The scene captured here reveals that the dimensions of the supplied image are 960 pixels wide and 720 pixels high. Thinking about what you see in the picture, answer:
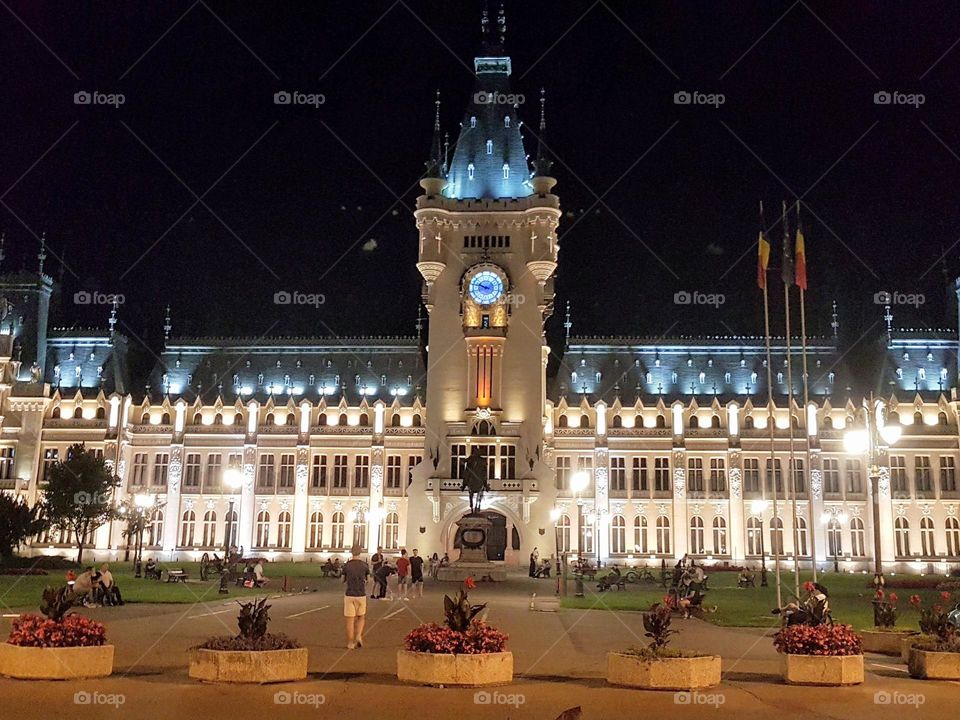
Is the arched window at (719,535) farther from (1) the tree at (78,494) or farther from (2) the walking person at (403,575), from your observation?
(1) the tree at (78,494)

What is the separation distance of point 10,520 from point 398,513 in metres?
33.1

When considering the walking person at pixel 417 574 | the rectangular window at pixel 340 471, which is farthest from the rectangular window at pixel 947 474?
the walking person at pixel 417 574

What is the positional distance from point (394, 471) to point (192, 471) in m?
18.5

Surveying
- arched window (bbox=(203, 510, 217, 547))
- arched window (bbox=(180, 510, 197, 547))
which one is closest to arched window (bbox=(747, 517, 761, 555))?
arched window (bbox=(203, 510, 217, 547))

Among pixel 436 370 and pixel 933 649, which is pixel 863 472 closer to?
pixel 436 370

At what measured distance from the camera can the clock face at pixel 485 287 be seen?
78562mm

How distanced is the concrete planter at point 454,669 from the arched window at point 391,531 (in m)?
64.9

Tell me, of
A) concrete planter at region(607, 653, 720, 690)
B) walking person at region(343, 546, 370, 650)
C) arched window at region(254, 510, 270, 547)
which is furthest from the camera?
arched window at region(254, 510, 270, 547)

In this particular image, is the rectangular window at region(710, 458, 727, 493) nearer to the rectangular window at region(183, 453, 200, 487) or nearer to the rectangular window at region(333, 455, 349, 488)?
the rectangular window at region(333, 455, 349, 488)

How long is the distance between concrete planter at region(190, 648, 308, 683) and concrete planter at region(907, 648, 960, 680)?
43.6ft

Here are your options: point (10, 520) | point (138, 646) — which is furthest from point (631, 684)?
point (10, 520)

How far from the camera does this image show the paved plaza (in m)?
15.7

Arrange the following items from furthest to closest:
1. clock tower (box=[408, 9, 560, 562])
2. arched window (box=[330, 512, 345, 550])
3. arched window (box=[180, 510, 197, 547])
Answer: arched window (box=[180, 510, 197, 547]) < arched window (box=[330, 512, 345, 550]) < clock tower (box=[408, 9, 560, 562])

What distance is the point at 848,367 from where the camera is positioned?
291 feet
